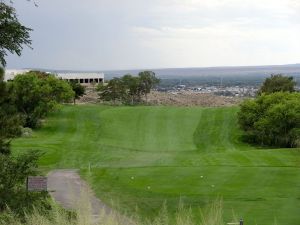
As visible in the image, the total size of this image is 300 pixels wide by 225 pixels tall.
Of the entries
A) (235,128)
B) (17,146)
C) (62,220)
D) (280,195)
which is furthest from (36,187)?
(235,128)

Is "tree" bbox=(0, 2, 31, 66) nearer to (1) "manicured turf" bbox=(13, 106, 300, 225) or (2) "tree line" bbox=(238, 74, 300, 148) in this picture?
(1) "manicured turf" bbox=(13, 106, 300, 225)

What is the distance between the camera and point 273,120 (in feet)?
163

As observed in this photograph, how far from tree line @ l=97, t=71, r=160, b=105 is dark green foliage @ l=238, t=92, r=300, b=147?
4624cm

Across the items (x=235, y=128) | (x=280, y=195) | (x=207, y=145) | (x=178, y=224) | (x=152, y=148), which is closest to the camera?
(x=178, y=224)

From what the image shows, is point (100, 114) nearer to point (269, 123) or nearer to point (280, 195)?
point (269, 123)

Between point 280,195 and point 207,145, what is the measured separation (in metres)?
29.3

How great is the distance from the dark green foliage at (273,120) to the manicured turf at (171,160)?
81.3 inches

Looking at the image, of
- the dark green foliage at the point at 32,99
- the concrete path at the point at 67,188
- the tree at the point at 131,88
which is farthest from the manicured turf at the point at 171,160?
the tree at the point at 131,88

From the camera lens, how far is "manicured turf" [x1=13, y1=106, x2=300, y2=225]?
21.2 m

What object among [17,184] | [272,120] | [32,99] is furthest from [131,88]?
[17,184]

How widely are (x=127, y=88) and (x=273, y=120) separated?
180ft

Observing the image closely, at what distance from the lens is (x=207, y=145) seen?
5084 cm

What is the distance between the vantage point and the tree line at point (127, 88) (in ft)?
322

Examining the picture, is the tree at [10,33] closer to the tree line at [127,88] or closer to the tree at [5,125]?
the tree at [5,125]
